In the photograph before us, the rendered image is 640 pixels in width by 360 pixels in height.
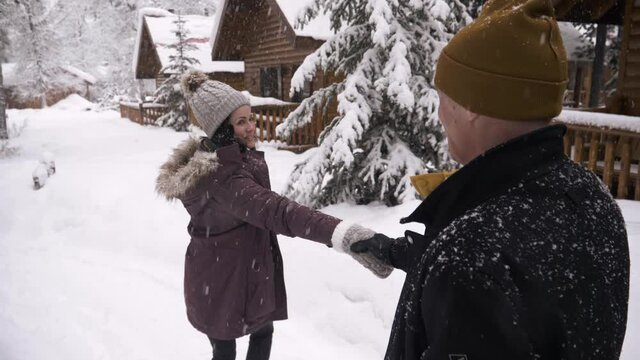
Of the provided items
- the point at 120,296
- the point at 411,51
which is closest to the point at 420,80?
the point at 411,51

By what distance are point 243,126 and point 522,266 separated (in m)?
2.08

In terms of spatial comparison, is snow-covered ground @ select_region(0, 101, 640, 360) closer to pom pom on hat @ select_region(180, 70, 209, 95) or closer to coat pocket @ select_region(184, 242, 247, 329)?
coat pocket @ select_region(184, 242, 247, 329)

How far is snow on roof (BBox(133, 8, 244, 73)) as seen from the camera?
2303 centimetres

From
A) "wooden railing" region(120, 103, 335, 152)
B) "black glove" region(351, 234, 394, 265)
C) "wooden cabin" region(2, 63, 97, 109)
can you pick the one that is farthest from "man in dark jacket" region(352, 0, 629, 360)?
"wooden cabin" region(2, 63, 97, 109)

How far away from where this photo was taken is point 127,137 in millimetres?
18375

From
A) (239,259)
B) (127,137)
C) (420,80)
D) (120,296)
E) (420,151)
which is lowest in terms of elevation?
(127,137)

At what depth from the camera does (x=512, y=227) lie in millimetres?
955

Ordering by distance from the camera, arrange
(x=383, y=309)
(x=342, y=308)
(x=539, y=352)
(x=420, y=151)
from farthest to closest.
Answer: (x=420, y=151)
(x=342, y=308)
(x=383, y=309)
(x=539, y=352)

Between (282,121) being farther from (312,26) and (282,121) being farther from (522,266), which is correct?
(522,266)

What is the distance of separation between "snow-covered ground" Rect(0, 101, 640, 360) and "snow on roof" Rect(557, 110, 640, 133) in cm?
115

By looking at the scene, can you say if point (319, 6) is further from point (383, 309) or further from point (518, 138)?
point (518, 138)

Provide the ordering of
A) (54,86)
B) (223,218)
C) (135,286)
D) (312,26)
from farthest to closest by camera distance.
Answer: (54,86)
(312,26)
(135,286)
(223,218)

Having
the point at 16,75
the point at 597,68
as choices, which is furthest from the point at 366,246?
the point at 16,75

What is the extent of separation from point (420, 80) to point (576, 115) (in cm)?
254
